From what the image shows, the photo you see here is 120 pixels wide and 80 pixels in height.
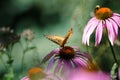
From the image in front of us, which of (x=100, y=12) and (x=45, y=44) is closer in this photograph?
(x=100, y=12)

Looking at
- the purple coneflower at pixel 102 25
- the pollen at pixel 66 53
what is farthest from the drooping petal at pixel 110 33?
the pollen at pixel 66 53

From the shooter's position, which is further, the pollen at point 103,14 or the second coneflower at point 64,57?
the pollen at point 103,14

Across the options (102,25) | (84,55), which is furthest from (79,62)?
(102,25)

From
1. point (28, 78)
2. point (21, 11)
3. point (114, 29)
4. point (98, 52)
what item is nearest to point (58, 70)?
point (28, 78)

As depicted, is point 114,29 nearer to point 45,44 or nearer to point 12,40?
point 12,40

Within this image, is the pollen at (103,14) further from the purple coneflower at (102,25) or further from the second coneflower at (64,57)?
the second coneflower at (64,57)

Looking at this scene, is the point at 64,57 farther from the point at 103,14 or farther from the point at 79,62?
the point at 103,14
